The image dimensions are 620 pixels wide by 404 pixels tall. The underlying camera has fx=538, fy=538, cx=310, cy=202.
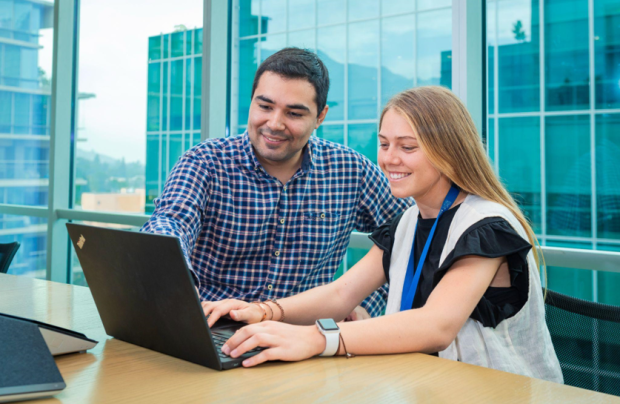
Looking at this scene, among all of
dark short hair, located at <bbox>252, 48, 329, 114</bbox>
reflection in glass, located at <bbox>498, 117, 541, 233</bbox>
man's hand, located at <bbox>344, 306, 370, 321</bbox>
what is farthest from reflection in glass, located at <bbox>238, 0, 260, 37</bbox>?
man's hand, located at <bbox>344, 306, 370, 321</bbox>

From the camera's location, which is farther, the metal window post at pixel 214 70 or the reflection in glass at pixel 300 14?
the reflection in glass at pixel 300 14

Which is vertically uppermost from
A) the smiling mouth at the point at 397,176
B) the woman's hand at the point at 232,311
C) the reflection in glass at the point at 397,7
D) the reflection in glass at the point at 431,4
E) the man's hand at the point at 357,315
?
the reflection in glass at the point at 397,7

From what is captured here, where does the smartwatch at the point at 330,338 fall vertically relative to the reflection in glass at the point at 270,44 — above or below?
below

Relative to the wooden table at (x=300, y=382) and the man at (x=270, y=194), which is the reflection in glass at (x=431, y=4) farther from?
the wooden table at (x=300, y=382)

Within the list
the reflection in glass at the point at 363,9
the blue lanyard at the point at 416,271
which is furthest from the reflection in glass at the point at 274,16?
the blue lanyard at the point at 416,271

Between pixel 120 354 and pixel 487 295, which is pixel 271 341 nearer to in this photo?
pixel 120 354

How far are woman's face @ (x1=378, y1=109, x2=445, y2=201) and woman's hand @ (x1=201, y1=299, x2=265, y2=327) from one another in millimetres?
494

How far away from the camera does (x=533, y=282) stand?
1.27m

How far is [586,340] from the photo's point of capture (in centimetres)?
121

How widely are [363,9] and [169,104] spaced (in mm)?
1670

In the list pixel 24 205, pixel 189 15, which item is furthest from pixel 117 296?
pixel 24 205

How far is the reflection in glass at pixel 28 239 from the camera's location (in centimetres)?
468

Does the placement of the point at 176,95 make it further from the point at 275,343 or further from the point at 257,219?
the point at 275,343

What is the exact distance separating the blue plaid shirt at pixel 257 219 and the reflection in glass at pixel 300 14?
2128 millimetres
